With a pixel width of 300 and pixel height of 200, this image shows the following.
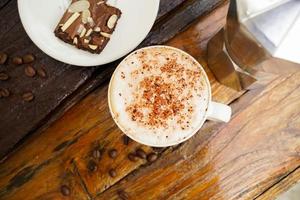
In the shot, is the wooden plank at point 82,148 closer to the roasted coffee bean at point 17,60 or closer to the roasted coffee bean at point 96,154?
the roasted coffee bean at point 96,154

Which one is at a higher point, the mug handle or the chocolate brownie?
the chocolate brownie

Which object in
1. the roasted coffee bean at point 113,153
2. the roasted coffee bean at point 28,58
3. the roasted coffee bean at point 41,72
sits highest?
the roasted coffee bean at point 28,58

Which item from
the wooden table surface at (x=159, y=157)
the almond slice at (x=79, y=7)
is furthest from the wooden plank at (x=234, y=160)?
the almond slice at (x=79, y=7)

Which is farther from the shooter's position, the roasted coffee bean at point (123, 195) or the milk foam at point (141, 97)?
the roasted coffee bean at point (123, 195)

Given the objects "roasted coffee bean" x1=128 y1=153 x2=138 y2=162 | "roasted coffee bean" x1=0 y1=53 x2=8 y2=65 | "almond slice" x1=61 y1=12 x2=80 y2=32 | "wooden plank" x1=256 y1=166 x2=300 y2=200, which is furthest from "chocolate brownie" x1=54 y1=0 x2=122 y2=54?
"wooden plank" x1=256 y1=166 x2=300 y2=200

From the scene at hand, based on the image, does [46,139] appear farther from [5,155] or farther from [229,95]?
[229,95]

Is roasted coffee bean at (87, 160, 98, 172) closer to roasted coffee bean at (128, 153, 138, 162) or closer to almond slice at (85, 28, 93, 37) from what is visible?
roasted coffee bean at (128, 153, 138, 162)

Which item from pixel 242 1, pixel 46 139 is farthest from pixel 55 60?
pixel 242 1

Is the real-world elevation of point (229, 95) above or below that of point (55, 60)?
below
